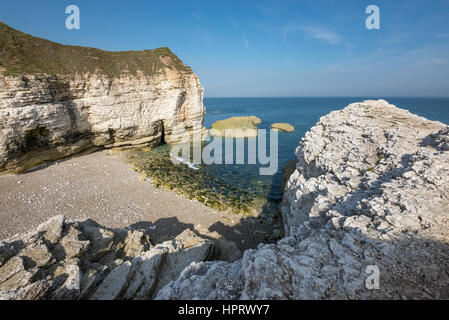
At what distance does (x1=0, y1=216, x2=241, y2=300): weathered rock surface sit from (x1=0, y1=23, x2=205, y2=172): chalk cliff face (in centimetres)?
1787

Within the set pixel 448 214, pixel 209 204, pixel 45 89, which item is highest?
pixel 45 89

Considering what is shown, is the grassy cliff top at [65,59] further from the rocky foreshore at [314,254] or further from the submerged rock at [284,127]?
the submerged rock at [284,127]

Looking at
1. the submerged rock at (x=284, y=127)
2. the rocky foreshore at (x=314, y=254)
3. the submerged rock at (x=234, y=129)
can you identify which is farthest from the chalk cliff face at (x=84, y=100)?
the submerged rock at (x=284, y=127)

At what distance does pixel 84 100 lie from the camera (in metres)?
24.2

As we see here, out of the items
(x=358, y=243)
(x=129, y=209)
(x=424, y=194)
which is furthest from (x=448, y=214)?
(x=129, y=209)

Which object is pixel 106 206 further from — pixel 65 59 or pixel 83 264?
pixel 65 59

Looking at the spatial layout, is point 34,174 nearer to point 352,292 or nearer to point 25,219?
point 25,219

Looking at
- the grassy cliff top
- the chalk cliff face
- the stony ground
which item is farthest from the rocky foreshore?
the grassy cliff top

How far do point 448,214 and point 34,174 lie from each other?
94.2ft

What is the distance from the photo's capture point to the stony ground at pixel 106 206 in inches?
552

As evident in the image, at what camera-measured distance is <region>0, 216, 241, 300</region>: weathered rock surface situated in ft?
17.9

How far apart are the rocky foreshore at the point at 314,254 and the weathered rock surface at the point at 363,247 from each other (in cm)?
3
